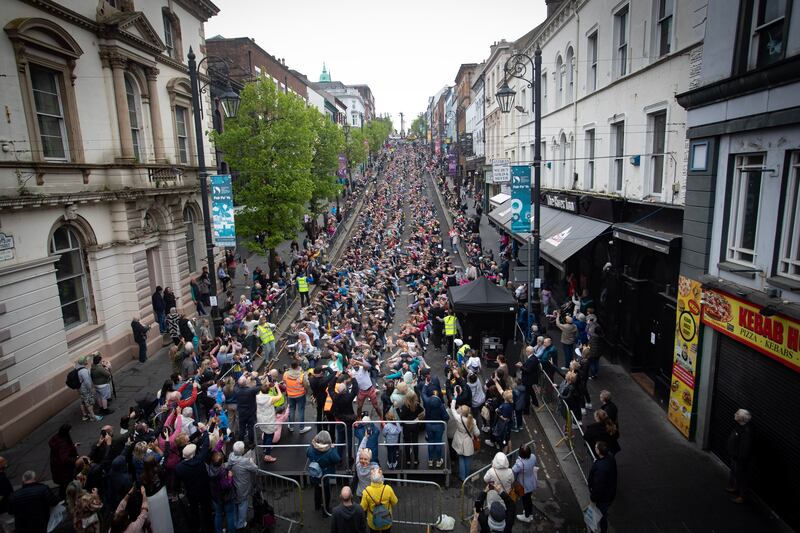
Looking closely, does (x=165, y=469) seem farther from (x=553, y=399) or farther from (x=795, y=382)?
(x=795, y=382)

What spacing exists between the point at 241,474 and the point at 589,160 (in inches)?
601

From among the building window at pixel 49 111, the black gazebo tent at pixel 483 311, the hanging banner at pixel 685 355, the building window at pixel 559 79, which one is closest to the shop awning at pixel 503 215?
the building window at pixel 559 79

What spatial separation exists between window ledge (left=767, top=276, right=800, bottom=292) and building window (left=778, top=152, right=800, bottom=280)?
9cm

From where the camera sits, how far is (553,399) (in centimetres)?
1182

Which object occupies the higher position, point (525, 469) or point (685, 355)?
point (685, 355)

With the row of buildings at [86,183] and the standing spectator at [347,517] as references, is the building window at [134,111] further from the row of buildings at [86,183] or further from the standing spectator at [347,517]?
the standing spectator at [347,517]

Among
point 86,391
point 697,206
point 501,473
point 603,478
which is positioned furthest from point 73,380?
point 697,206

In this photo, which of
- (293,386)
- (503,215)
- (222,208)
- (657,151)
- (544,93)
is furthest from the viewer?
(503,215)

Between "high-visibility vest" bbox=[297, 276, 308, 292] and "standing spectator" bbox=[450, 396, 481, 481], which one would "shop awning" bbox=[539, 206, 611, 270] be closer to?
"standing spectator" bbox=[450, 396, 481, 481]

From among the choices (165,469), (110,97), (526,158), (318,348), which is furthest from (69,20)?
(526,158)

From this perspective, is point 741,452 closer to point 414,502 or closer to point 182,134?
point 414,502

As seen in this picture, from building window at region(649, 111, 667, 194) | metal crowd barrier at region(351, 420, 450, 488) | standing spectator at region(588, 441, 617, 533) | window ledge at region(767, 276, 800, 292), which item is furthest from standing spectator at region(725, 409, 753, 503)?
building window at region(649, 111, 667, 194)

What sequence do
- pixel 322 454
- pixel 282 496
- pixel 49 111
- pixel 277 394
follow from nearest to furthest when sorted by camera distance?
1. pixel 322 454
2. pixel 282 496
3. pixel 277 394
4. pixel 49 111

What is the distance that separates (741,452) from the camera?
26.2ft
